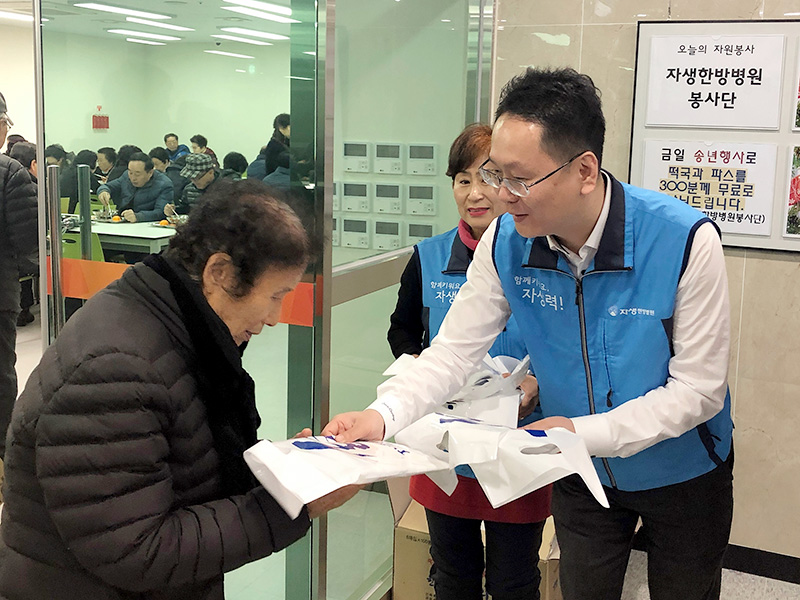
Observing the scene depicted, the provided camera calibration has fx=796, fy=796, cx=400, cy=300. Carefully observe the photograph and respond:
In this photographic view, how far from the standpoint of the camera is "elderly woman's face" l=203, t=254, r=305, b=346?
119 centimetres

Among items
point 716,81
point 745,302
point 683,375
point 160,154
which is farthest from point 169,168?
point 745,302

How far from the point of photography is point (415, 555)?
2.56 metres

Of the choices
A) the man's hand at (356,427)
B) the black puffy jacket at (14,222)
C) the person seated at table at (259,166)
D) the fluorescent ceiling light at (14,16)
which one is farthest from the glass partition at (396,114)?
the fluorescent ceiling light at (14,16)

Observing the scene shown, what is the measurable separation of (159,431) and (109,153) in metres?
1.35

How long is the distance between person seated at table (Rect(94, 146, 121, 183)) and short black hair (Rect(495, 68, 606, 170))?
3.89ft

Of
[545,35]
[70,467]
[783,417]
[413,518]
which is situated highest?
[545,35]

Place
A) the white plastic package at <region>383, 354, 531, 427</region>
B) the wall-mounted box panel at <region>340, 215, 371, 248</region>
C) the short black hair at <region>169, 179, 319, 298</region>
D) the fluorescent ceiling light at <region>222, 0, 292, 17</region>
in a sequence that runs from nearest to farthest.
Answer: the short black hair at <region>169, 179, 319, 298</region> → the white plastic package at <region>383, 354, 531, 427</region> → the fluorescent ceiling light at <region>222, 0, 292, 17</region> → the wall-mounted box panel at <region>340, 215, 371, 248</region>

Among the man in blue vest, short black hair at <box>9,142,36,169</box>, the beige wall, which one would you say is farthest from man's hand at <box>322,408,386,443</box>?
short black hair at <box>9,142,36,169</box>

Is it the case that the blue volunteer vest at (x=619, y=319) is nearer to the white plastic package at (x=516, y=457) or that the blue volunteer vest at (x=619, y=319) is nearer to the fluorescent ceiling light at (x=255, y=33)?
the white plastic package at (x=516, y=457)

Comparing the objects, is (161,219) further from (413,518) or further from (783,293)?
(783,293)

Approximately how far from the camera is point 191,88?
215cm

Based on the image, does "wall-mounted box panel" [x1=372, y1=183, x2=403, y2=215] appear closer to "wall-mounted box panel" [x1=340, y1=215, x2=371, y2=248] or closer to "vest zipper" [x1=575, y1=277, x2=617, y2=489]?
"wall-mounted box panel" [x1=340, y1=215, x2=371, y2=248]

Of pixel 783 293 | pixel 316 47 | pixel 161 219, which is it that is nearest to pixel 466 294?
pixel 316 47

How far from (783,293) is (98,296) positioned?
8.47ft
